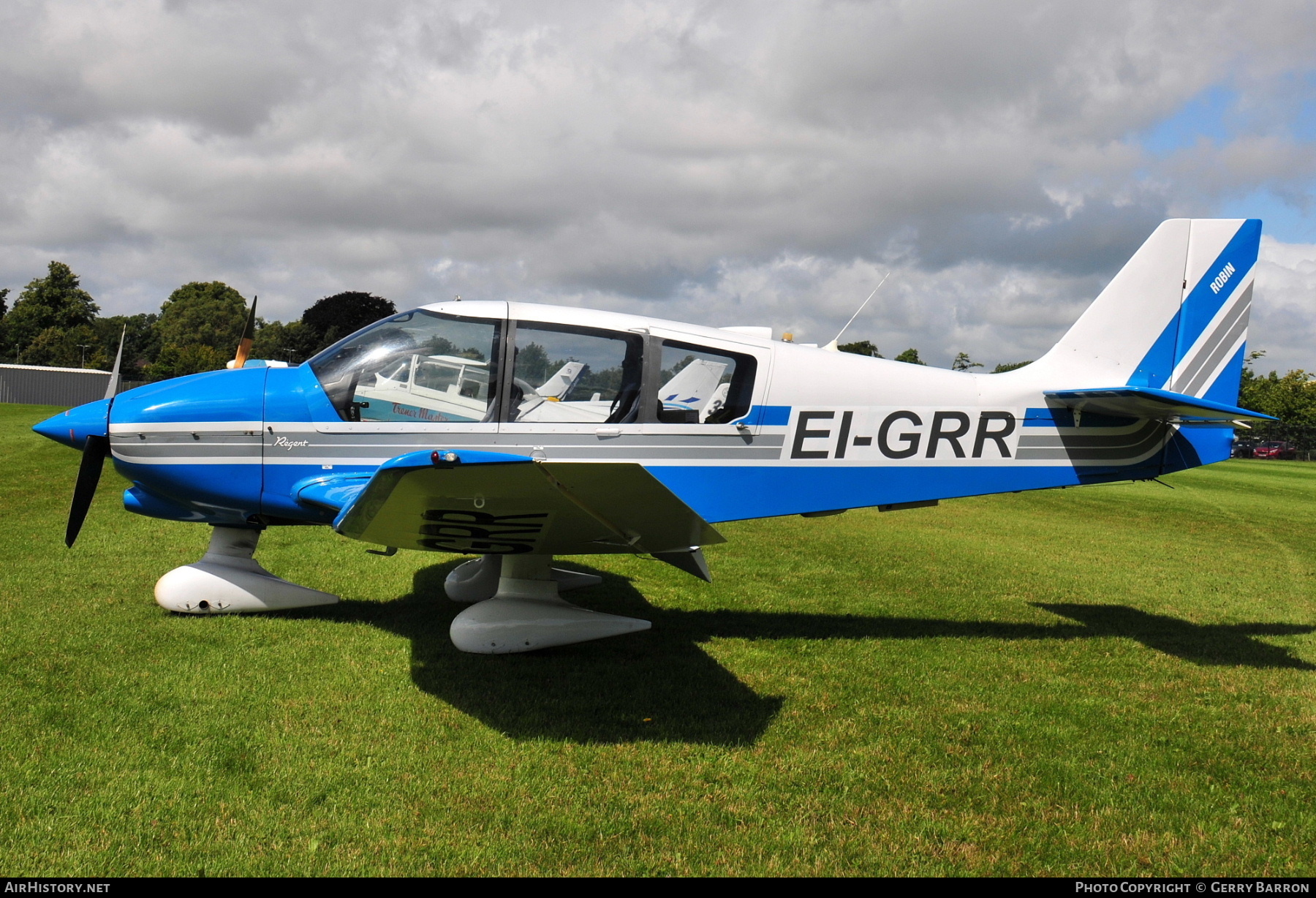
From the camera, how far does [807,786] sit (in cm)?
362

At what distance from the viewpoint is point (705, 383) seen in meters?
5.46

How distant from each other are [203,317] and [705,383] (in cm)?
9987

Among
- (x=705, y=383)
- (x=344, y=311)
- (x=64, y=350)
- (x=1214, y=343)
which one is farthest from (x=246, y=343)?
(x=64, y=350)

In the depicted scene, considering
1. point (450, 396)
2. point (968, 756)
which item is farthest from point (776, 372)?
point (968, 756)

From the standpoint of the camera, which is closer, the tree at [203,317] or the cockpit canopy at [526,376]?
the cockpit canopy at [526,376]

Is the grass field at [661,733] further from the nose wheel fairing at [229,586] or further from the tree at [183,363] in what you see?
the tree at [183,363]

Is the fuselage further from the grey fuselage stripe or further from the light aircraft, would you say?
the grey fuselage stripe

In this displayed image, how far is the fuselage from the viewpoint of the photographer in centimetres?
526

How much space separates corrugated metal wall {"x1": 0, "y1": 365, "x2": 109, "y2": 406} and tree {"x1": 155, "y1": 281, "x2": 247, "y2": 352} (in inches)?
1372

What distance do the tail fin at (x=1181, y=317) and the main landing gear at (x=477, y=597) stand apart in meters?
4.23

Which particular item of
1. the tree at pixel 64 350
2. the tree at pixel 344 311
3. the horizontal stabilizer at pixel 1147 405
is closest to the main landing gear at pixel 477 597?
the horizontal stabilizer at pixel 1147 405

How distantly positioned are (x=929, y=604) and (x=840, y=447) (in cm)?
248

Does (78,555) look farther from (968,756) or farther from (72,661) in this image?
(968,756)

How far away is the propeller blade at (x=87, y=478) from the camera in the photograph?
5.37m
